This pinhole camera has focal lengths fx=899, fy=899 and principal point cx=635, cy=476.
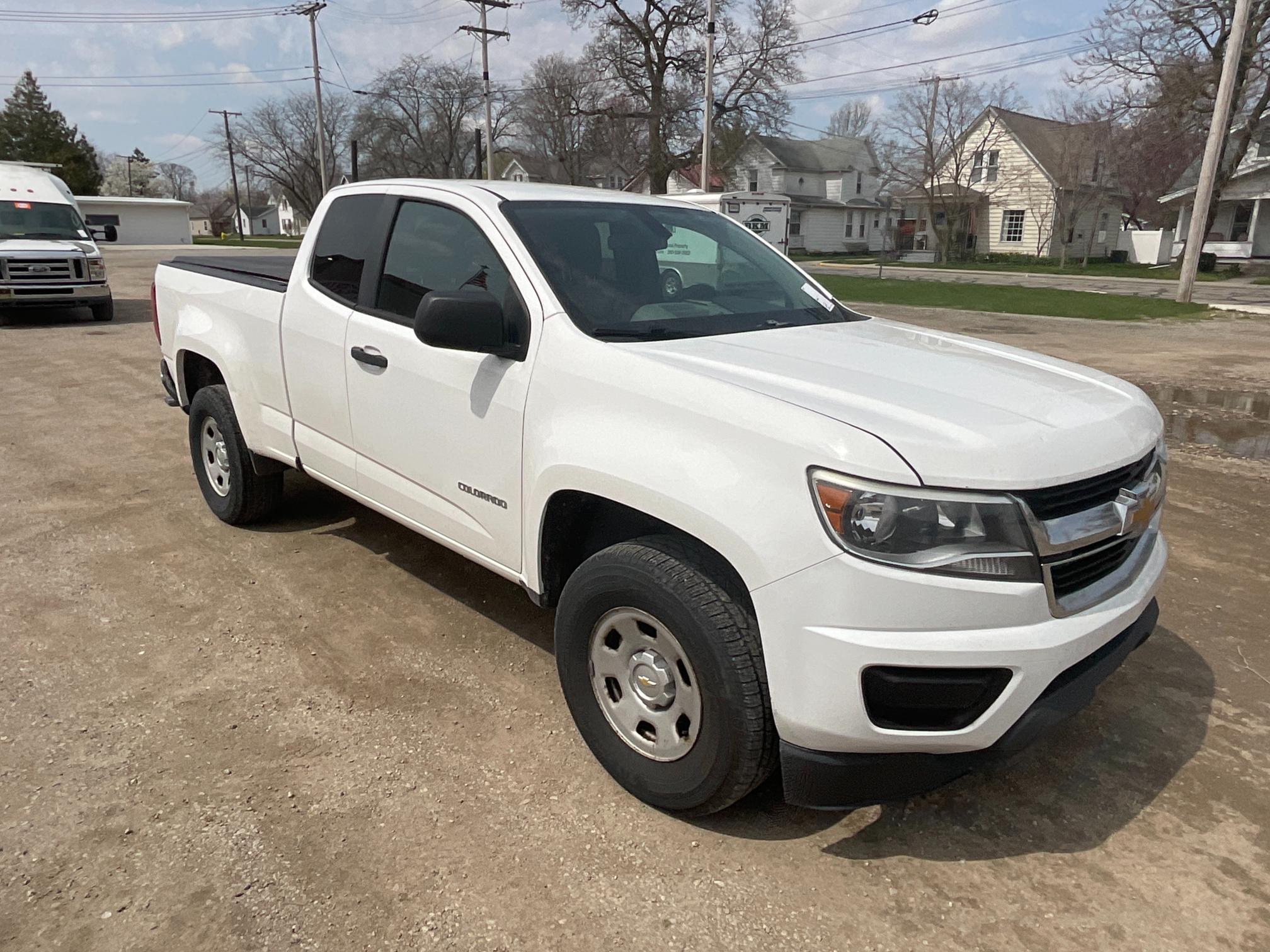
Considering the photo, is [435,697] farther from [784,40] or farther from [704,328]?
[784,40]

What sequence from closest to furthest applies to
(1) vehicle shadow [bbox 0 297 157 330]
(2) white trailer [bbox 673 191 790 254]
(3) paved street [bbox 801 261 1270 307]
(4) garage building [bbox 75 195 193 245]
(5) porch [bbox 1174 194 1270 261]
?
(1) vehicle shadow [bbox 0 297 157 330], (2) white trailer [bbox 673 191 790 254], (3) paved street [bbox 801 261 1270 307], (5) porch [bbox 1174 194 1270 261], (4) garage building [bbox 75 195 193 245]

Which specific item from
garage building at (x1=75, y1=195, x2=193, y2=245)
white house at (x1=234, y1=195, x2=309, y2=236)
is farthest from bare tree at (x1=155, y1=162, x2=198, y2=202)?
garage building at (x1=75, y1=195, x2=193, y2=245)

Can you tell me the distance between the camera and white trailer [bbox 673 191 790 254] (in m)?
21.8

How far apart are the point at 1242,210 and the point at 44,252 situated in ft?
160

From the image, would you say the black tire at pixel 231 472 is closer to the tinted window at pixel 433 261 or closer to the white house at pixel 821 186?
the tinted window at pixel 433 261

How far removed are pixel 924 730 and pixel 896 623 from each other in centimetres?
32

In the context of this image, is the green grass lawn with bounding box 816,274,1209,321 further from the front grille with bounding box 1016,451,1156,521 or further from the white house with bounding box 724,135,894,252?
the white house with bounding box 724,135,894,252

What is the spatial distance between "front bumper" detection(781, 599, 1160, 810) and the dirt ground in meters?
0.33

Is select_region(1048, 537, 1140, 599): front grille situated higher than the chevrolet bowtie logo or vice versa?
the chevrolet bowtie logo

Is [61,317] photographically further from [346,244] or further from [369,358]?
[369,358]

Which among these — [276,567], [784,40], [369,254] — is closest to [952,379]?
[369,254]

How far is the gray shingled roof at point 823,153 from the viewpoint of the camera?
5659 centimetres

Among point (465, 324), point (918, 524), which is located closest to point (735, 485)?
point (918, 524)

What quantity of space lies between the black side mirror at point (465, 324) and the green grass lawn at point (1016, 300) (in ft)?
55.4
